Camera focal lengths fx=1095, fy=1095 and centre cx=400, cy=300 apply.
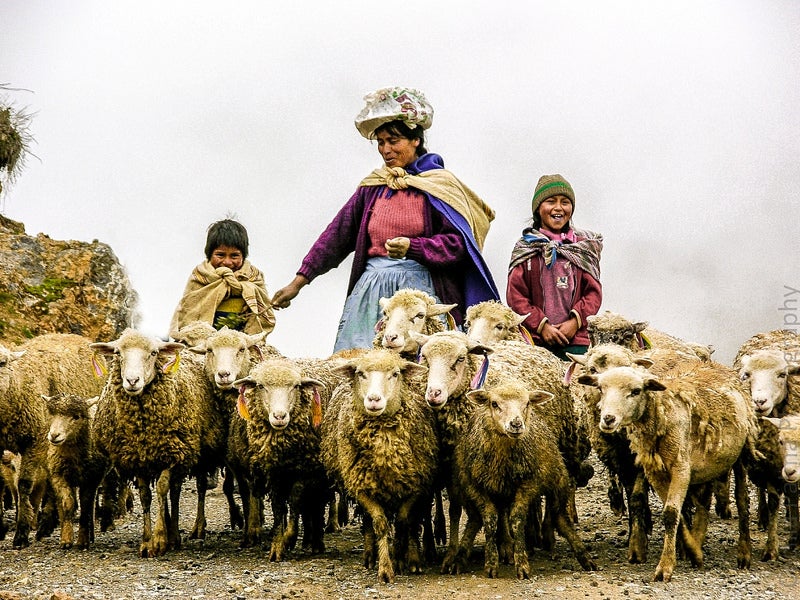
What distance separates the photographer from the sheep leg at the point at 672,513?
775 centimetres

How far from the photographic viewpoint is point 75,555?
9.20m

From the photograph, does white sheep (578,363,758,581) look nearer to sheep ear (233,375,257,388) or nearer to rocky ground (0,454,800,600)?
rocky ground (0,454,800,600)

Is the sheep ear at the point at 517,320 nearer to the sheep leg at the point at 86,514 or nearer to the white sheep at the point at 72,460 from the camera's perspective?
the white sheep at the point at 72,460

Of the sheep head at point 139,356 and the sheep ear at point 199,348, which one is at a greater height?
the sheep ear at point 199,348

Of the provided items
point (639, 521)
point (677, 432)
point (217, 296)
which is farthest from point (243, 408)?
point (677, 432)

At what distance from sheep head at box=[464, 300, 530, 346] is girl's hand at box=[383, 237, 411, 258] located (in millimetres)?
874

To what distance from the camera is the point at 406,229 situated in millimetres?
10375

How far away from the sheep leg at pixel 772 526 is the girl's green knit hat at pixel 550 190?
357 centimetres

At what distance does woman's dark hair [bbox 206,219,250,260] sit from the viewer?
11.8 meters

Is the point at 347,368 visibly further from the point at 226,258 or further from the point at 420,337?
the point at 226,258

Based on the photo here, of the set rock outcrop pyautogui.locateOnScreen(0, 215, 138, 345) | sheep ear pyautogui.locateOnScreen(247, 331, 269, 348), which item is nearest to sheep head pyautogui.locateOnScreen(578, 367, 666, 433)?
sheep ear pyautogui.locateOnScreen(247, 331, 269, 348)

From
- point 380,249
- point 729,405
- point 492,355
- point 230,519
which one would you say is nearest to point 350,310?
point 380,249

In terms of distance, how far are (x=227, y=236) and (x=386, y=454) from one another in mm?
4280

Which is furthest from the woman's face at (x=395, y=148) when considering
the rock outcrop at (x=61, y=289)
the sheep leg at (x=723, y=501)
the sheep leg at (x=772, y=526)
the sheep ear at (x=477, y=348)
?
the rock outcrop at (x=61, y=289)
